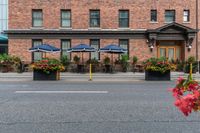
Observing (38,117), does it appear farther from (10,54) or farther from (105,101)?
(10,54)

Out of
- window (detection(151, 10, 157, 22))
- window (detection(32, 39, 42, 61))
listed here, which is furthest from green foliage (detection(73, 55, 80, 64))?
window (detection(151, 10, 157, 22))

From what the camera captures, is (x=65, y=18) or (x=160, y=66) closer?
(x=160, y=66)

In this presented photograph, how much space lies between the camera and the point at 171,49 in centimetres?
3138

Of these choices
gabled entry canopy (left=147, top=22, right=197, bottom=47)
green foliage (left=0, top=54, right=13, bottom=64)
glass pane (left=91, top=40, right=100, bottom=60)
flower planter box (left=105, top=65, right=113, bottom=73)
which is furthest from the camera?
glass pane (left=91, top=40, right=100, bottom=60)

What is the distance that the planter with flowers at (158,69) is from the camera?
66.9 feet

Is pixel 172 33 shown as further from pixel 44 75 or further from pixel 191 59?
pixel 44 75

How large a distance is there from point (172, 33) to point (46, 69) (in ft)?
47.6

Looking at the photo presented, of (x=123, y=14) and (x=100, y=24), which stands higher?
(x=123, y=14)

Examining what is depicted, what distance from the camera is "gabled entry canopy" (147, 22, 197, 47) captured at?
96.9 ft

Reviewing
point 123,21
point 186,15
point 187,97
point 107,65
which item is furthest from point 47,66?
point 187,97

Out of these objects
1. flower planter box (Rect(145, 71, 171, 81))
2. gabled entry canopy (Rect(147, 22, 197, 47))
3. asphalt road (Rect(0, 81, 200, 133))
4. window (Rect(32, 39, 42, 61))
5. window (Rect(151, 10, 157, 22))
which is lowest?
asphalt road (Rect(0, 81, 200, 133))

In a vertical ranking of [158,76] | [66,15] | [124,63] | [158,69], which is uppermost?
[66,15]

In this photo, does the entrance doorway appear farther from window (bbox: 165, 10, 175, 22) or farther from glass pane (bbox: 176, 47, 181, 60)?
window (bbox: 165, 10, 175, 22)

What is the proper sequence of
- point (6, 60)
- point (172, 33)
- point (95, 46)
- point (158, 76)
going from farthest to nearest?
point (95, 46), point (172, 33), point (6, 60), point (158, 76)
